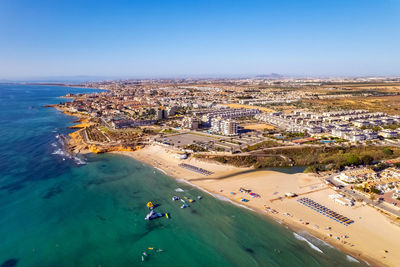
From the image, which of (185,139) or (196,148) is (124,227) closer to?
(196,148)

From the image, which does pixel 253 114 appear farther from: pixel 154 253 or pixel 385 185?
pixel 154 253

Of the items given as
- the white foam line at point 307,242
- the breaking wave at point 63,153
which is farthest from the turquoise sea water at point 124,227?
the breaking wave at point 63,153

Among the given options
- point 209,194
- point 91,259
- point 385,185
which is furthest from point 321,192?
point 91,259

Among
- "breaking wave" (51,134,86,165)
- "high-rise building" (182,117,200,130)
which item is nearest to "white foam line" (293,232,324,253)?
"breaking wave" (51,134,86,165)

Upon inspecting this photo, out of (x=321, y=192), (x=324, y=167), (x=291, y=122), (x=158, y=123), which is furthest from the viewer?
(x=158, y=123)

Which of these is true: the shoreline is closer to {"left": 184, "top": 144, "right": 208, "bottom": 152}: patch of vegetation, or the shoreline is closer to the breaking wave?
{"left": 184, "top": 144, "right": 208, "bottom": 152}: patch of vegetation

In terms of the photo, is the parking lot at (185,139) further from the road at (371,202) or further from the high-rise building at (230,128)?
the road at (371,202)

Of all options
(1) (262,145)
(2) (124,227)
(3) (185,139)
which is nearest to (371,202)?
(1) (262,145)
